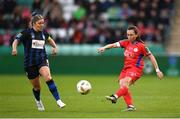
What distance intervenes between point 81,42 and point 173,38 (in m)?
4.62

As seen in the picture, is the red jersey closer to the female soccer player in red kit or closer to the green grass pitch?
the female soccer player in red kit

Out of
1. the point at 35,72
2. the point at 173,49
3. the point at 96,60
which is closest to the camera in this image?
the point at 35,72

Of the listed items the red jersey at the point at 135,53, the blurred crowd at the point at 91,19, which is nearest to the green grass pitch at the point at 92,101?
the red jersey at the point at 135,53

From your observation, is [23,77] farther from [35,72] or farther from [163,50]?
[35,72]

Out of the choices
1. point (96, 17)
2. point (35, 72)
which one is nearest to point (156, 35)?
point (96, 17)

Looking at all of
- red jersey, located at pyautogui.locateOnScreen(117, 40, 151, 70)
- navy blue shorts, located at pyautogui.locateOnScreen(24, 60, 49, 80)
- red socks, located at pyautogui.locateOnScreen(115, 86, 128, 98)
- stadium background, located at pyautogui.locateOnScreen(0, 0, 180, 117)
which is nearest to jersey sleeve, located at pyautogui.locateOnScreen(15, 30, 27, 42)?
navy blue shorts, located at pyautogui.locateOnScreen(24, 60, 49, 80)

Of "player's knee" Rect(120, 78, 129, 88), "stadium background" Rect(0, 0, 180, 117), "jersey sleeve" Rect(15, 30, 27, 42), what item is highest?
"jersey sleeve" Rect(15, 30, 27, 42)

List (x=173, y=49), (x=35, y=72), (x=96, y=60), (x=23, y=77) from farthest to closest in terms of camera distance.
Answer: (x=173, y=49)
(x=96, y=60)
(x=23, y=77)
(x=35, y=72)

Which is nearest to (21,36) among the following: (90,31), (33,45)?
(33,45)

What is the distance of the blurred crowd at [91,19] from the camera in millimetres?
28922

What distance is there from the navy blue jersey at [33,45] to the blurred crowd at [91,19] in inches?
552

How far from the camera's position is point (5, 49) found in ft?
94.1

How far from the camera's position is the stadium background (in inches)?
1126

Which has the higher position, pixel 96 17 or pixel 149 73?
pixel 96 17
